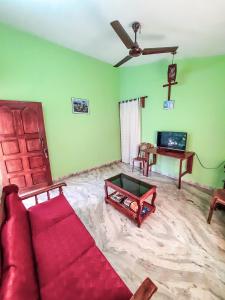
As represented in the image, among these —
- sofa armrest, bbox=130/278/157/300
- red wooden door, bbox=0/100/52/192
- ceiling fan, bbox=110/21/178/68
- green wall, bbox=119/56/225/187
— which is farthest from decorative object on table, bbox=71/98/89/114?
sofa armrest, bbox=130/278/157/300

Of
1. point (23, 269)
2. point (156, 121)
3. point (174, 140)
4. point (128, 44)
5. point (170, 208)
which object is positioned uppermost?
point (128, 44)

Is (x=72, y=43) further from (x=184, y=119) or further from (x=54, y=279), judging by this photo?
(x=54, y=279)

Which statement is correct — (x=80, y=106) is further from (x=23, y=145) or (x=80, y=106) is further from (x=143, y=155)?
(x=143, y=155)

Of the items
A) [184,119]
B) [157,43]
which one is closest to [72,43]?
[157,43]

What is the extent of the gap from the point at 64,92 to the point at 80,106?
472mm

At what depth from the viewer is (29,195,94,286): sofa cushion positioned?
1.05 metres

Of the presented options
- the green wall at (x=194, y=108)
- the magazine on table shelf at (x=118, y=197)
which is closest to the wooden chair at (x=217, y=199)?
the green wall at (x=194, y=108)

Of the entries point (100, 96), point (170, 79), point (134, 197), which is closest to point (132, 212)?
point (134, 197)

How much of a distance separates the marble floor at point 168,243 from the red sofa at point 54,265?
0.53 metres

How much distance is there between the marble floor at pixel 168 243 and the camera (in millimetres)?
1301

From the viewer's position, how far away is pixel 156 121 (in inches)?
139

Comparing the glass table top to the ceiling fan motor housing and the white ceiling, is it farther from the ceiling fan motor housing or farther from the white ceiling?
the white ceiling

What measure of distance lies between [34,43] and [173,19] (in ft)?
7.91

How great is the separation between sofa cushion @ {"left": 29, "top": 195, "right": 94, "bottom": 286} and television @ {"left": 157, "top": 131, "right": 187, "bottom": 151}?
2.50 metres
